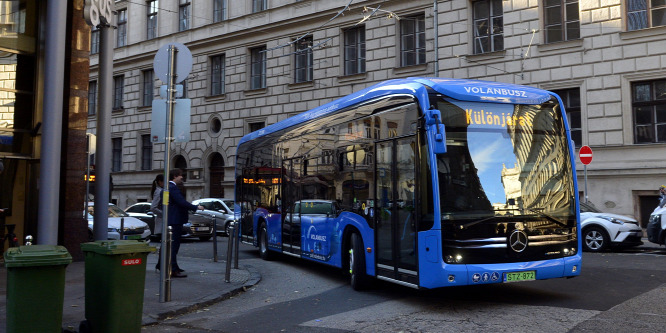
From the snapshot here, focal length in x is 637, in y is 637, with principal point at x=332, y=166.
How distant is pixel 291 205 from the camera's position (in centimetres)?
1255

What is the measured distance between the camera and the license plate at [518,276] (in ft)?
25.2

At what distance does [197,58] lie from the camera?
109ft

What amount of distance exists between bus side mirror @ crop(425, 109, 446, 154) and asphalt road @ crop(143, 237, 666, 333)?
199 cm

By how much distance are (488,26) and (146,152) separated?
67.9 feet

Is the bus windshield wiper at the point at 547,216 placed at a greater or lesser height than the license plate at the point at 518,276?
greater

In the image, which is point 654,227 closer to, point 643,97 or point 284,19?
point 643,97

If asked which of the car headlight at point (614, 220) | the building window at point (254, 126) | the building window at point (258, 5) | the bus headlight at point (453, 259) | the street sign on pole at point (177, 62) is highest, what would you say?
the building window at point (258, 5)

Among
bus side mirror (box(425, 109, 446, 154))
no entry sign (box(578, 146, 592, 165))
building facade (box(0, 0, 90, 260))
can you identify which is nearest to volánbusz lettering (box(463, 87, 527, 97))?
bus side mirror (box(425, 109, 446, 154))

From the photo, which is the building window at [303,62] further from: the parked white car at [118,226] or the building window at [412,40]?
the parked white car at [118,226]

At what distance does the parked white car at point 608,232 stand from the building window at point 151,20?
1044 inches

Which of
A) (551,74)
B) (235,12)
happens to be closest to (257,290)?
(551,74)

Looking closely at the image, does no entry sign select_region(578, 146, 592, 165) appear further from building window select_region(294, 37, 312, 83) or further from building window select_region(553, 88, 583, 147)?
building window select_region(294, 37, 312, 83)

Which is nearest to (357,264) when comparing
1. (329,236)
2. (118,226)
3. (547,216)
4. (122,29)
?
(329,236)

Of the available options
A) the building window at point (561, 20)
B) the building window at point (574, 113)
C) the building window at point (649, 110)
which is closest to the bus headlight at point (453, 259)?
the building window at point (649, 110)
